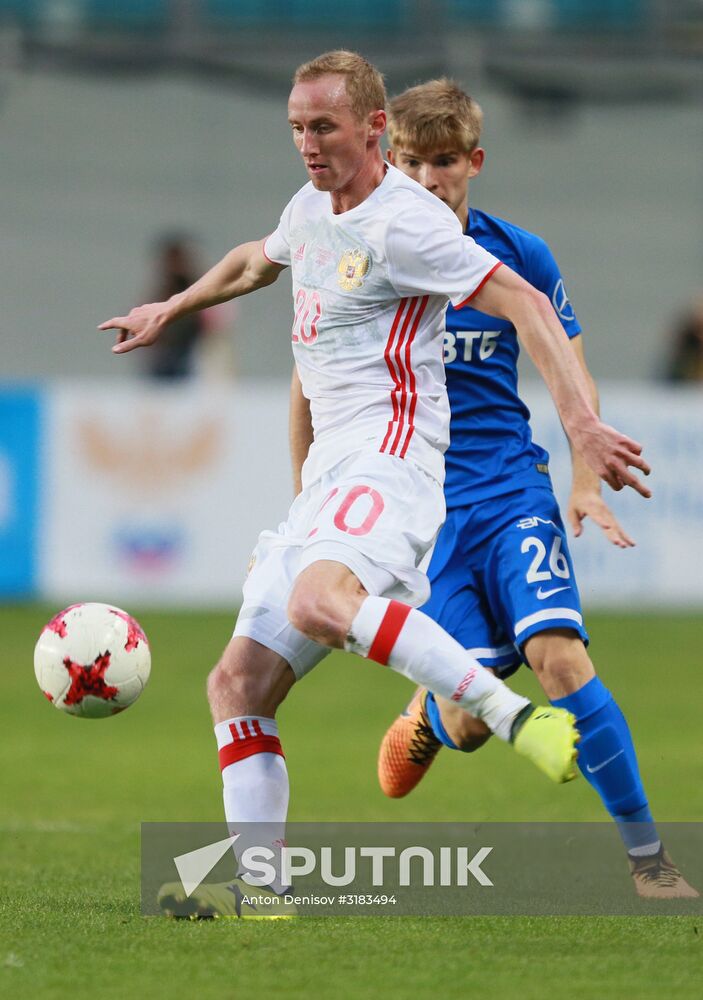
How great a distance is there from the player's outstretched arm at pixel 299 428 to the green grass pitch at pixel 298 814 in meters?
1.44

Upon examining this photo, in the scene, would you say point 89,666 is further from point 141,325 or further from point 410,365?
point 410,365

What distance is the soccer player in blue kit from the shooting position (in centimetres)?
557

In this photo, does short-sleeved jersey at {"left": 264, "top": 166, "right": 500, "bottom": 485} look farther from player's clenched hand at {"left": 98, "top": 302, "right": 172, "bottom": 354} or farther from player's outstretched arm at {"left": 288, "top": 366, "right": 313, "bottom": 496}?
player's clenched hand at {"left": 98, "top": 302, "right": 172, "bottom": 354}

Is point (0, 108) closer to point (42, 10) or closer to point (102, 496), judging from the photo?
point (42, 10)

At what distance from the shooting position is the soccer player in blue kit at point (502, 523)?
18.3 feet

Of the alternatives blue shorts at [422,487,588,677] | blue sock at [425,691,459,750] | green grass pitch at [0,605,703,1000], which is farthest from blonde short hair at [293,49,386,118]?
green grass pitch at [0,605,703,1000]

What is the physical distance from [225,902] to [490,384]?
207cm

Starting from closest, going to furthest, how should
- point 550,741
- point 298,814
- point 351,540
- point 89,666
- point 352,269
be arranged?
point 550,741
point 351,540
point 352,269
point 89,666
point 298,814

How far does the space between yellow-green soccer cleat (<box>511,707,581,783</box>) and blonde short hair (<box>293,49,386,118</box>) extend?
1780mm

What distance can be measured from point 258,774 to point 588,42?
17745 mm

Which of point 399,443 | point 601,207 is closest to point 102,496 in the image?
point 399,443

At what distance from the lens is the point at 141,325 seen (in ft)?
18.3

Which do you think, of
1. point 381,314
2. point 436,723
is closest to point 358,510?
point 381,314

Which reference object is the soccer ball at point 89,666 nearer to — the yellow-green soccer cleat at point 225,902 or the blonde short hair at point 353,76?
the yellow-green soccer cleat at point 225,902
